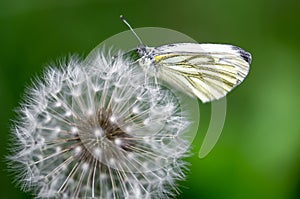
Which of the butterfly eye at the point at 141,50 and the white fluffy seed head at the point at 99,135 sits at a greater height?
the butterfly eye at the point at 141,50

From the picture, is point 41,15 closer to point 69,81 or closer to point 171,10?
point 171,10

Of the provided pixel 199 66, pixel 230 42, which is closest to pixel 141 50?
pixel 199 66

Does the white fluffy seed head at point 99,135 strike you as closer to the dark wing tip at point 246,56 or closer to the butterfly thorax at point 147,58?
the butterfly thorax at point 147,58

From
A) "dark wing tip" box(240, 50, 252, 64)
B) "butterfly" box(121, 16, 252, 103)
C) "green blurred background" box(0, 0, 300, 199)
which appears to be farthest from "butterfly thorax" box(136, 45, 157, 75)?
"green blurred background" box(0, 0, 300, 199)

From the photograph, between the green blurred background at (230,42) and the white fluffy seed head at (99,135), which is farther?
the green blurred background at (230,42)

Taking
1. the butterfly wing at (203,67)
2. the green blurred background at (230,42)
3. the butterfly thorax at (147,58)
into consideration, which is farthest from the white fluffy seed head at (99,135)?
the green blurred background at (230,42)

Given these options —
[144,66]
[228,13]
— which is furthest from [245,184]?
[228,13]

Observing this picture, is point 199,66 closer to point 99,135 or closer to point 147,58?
point 147,58
